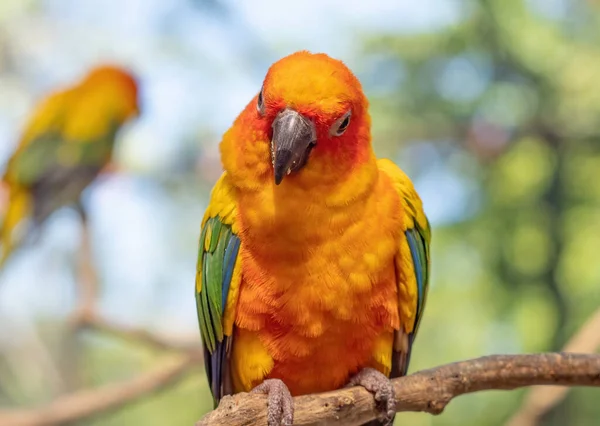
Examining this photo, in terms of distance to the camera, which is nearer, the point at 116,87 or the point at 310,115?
the point at 310,115

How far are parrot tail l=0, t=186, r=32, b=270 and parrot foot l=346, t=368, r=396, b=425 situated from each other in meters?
2.05

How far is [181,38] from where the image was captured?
10.5 feet

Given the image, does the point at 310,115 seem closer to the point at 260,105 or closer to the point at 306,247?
the point at 260,105

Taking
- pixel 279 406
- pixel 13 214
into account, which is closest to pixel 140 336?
pixel 13 214

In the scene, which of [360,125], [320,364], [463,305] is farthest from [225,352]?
[463,305]

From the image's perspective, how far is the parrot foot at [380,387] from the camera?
4.00ft

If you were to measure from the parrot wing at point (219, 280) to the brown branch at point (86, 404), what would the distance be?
1.57 m

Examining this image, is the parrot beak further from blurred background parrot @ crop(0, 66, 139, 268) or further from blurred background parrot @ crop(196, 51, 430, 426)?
blurred background parrot @ crop(0, 66, 139, 268)

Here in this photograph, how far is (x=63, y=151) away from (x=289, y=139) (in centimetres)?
206

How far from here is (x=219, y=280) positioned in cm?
121

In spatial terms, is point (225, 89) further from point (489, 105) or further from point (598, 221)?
point (598, 221)

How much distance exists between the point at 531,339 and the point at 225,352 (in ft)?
6.74

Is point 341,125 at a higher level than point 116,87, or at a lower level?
lower

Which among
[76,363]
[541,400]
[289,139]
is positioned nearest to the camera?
[289,139]
